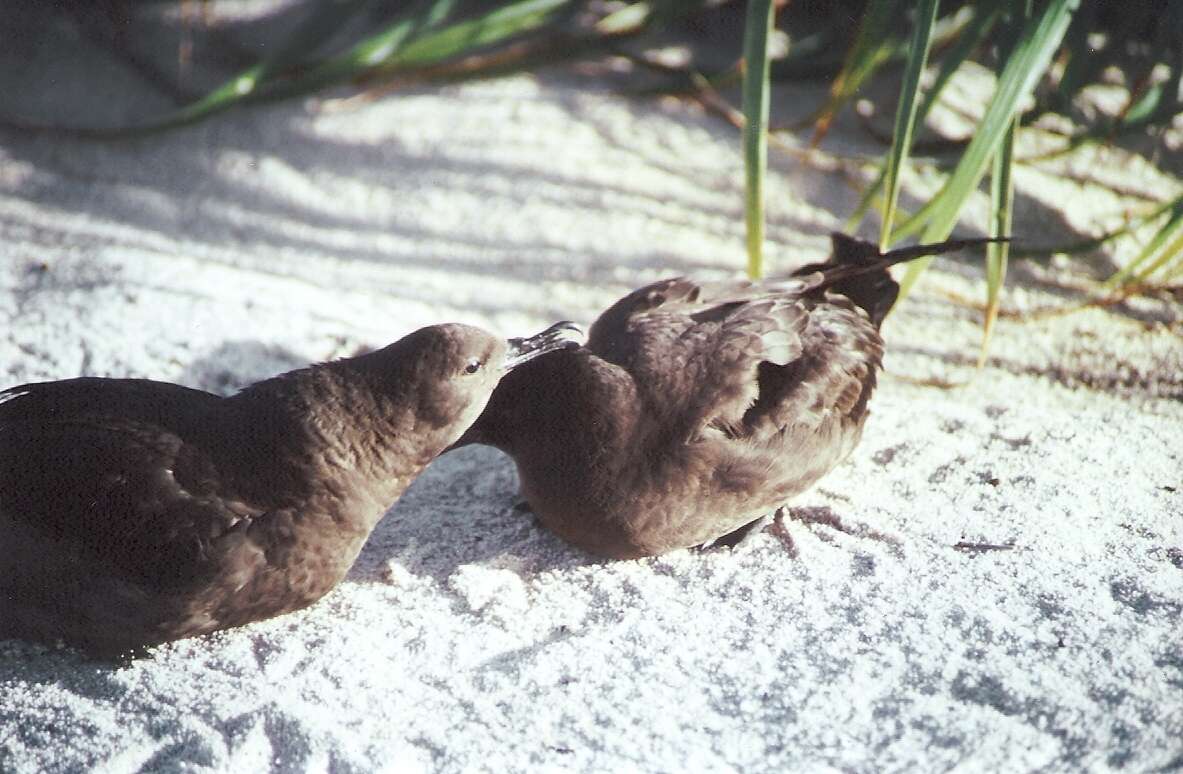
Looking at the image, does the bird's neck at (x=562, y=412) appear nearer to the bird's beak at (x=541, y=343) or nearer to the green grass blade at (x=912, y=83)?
the bird's beak at (x=541, y=343)

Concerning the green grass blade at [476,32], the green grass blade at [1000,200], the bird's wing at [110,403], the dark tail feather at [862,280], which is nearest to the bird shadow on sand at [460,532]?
the bird's wing at [110,403]

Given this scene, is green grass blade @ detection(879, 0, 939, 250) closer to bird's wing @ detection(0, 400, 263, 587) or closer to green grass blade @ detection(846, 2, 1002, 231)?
green grass blade @ detection(846, 2, 1002, 231)

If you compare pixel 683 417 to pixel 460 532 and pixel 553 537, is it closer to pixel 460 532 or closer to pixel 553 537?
pixel 553 537

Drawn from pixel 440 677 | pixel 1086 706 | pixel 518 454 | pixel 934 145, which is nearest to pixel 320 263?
pixel 518 454

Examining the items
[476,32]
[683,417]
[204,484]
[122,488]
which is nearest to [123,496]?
[122,488]

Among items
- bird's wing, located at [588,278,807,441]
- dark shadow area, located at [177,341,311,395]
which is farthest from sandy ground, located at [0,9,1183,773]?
bird's wing, located at [588,278,807,441]

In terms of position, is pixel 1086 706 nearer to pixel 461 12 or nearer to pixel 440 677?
pixel 440 677
